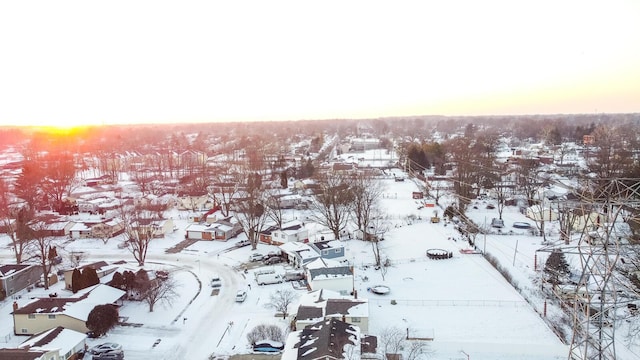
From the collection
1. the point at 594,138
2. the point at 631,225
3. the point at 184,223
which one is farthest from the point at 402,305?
the point at 594,138

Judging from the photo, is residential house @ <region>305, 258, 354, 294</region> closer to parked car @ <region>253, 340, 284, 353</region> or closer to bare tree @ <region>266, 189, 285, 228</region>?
parked car @ <region>253, 340, 284, 353</region>

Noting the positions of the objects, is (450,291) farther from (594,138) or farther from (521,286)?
(594,138)

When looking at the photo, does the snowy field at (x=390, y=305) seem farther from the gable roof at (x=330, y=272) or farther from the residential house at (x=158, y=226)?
the residential house at (x=158, y=226)

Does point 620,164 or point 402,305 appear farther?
point 620,164

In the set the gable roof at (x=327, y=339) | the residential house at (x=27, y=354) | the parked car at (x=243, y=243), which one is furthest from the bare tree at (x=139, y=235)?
the gable roof at (x=327, y=339)

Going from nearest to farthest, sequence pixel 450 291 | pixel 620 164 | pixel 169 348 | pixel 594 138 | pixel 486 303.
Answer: pixel 169 348 < pixel 486 303 < pixel 450 291 < pixel 620 164 < pixel 594 138

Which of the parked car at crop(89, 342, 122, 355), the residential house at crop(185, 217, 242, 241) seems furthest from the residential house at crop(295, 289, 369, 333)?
the residential house at crop(185, 217, 242, 241)
